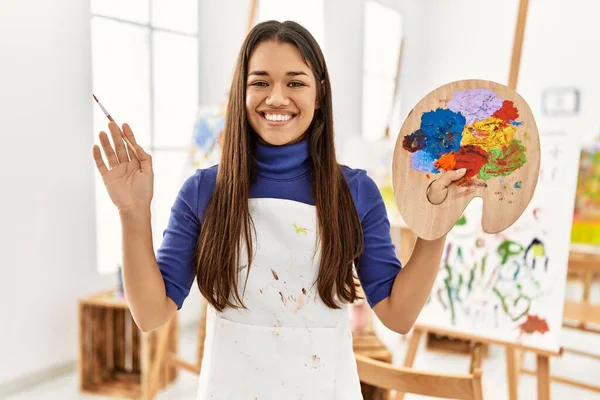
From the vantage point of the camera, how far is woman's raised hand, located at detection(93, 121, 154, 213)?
0.89 m

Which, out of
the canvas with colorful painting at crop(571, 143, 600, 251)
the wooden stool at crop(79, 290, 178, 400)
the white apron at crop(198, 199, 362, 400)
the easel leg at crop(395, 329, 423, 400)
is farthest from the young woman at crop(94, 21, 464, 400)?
the canvas with colorful painting at crop(571, 143, 600, 251)

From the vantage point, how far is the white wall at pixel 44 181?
8.32 feet

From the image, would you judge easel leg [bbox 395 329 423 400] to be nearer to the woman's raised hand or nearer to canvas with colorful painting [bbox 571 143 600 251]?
the woman's raised hand

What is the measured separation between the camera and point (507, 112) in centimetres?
99

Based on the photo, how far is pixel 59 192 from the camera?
9.09ft

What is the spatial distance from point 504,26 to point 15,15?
3.02 metres

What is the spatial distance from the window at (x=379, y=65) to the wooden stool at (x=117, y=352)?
6.57 feet

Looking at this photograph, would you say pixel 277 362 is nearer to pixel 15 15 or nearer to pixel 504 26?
pixel 15 15

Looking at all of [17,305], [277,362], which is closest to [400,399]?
[277,362]

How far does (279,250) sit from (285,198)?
98 mm

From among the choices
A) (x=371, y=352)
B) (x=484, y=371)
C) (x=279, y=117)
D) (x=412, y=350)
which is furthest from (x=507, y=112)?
(x=484, y=371)

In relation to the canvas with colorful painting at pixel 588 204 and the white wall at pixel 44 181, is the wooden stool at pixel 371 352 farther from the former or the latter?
the canvas with colorful painting at pixel 588 204

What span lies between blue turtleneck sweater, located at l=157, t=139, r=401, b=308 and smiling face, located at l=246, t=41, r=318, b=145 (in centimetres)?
4

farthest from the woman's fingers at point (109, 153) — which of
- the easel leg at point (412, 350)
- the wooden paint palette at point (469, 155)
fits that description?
the easel leg at point (412, 350)
